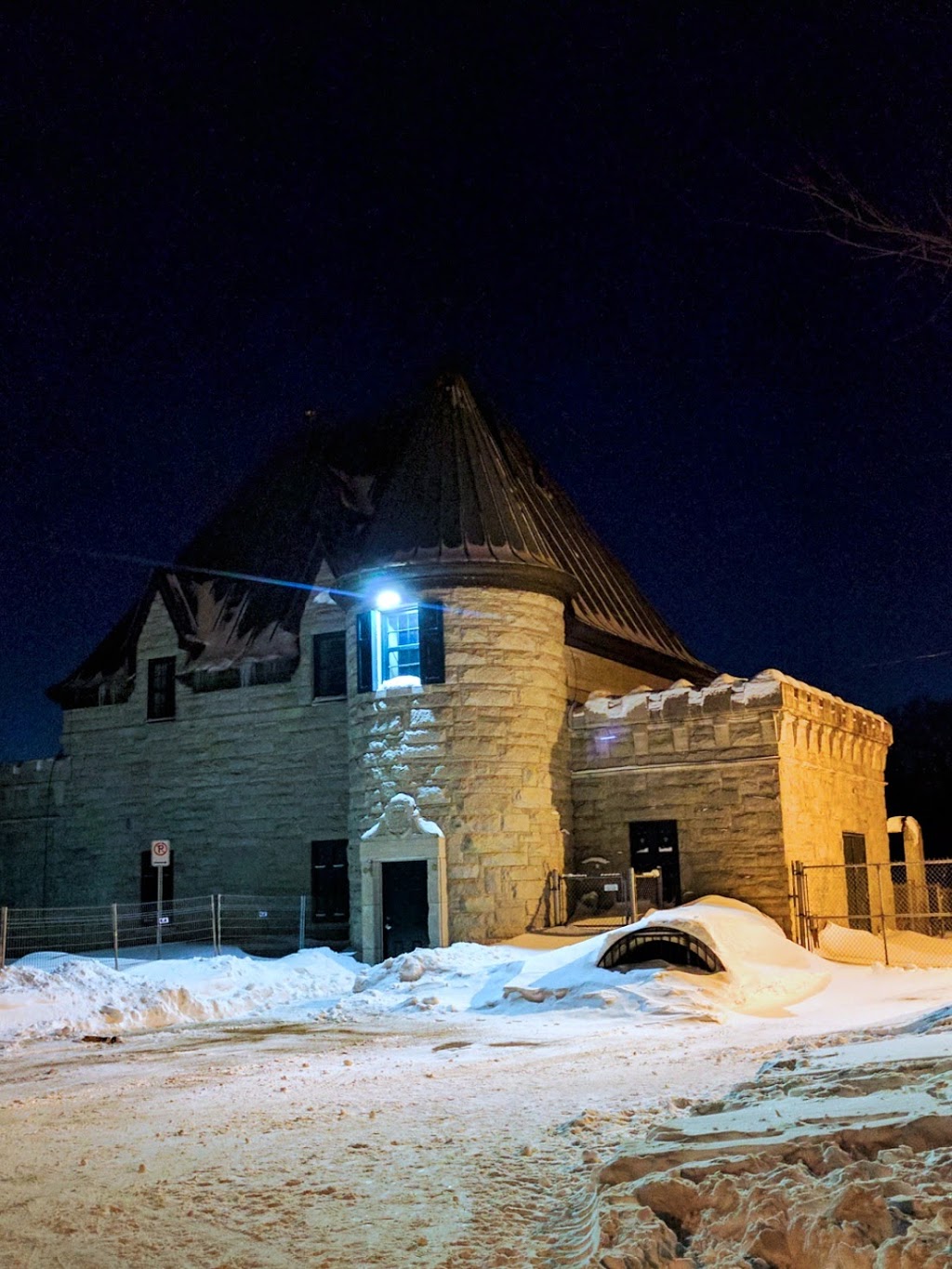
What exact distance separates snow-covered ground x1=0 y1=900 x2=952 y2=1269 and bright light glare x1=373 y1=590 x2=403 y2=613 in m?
8.74

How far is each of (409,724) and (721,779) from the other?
5.87 m

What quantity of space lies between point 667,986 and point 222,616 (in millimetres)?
16997

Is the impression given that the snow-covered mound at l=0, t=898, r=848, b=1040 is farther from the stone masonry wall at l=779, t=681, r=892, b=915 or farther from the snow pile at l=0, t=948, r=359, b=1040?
the stone masonry wall at l=779, t=681, r=892, b=915

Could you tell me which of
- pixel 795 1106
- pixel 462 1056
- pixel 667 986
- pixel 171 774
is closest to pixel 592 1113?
pixel 795 1106

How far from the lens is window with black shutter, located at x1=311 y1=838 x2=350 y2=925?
81.5 feet

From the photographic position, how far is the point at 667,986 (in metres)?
15.8

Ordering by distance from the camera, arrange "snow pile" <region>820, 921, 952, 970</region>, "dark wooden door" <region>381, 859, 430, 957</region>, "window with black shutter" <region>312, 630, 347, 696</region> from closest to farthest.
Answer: "snow pile" <region>820, 921, 952, 970</region> → "dark wooden door" <region>381, 859, 430, 957</region> → "window with black shutter" <region>312, 630, 347, 696</region>

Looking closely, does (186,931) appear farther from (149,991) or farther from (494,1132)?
(494,1132)

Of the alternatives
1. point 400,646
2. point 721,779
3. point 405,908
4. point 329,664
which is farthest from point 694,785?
point 329,664

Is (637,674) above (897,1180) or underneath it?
above

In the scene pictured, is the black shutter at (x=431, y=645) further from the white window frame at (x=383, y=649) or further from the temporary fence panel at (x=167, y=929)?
the temporary fence panel at (x=167, y=929)

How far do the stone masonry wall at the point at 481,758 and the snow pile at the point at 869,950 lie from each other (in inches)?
203

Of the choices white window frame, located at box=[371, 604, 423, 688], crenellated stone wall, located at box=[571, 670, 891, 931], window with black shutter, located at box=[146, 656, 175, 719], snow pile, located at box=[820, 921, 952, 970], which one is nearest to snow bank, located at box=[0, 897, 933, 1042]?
crenellated stone wall, located at box=[571, 670, 891, 931]

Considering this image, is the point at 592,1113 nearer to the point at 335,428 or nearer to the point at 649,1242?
the point at 649,1242
